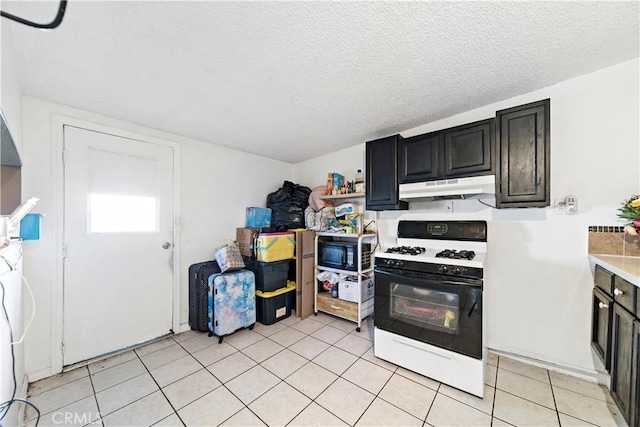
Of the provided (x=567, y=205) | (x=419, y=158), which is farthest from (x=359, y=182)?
(x=567, y=205)

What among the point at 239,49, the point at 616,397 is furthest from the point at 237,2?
the point at 616,397

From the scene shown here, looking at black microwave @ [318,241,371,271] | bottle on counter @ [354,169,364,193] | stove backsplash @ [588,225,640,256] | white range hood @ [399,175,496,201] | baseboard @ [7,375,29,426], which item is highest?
bottle on counter @ [354,169,364,193]

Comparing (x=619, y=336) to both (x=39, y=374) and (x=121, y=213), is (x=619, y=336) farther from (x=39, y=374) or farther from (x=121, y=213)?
(x=39, y=374)

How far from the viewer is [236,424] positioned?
1435mm

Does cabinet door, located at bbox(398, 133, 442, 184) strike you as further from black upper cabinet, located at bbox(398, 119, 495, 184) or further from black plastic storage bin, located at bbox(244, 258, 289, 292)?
black plastic storage bin, located at bbox(244, 258, 289, 292)

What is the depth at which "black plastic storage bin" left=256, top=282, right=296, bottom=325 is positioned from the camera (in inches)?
108

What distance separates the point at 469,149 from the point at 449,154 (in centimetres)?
15

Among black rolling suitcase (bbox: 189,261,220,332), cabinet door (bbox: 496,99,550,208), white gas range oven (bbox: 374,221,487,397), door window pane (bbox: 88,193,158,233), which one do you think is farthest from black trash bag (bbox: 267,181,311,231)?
cabinet door (bbox: 496,99,550,208)

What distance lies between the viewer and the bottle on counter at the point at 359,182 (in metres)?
2.93

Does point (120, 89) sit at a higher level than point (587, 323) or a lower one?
higher

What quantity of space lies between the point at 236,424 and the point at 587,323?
2.56 metres

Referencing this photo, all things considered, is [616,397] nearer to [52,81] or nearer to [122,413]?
[122,413]

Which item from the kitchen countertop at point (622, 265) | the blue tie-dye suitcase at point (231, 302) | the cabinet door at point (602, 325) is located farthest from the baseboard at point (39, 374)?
the cabinet door at point (602, 325)

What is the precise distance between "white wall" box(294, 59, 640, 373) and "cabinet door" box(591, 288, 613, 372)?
6cm
